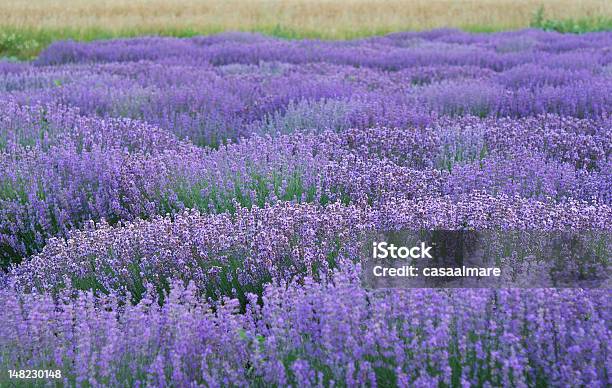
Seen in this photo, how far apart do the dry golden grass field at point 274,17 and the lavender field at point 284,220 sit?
9.53 m

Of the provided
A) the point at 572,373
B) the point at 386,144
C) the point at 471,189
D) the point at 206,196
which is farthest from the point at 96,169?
the point at 572,373

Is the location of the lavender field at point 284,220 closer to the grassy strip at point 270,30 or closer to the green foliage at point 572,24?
the green foliage at point 572,24

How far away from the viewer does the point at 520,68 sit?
8188mm

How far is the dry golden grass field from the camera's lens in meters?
17.8

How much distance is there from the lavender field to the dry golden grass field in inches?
375

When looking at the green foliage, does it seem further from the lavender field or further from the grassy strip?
the lavender field

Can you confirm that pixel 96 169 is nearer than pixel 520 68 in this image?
Yes

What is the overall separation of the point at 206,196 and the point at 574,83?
439 cm

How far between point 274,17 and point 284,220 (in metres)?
18.0

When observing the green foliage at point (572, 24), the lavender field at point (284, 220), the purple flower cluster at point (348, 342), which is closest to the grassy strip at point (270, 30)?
the green foliage at point (572, 24)

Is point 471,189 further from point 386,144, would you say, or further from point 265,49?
point 265,49

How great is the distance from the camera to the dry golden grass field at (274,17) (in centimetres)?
1781

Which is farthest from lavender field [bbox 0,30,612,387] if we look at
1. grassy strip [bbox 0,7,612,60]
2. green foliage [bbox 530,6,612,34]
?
grassy strip [bbox 0,7,612,60]

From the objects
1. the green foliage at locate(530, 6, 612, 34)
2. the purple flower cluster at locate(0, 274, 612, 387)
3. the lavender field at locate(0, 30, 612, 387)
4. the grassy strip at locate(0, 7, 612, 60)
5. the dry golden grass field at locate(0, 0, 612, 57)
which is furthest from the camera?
the dry golden grass field at locate(0, 0, 612, 57)
